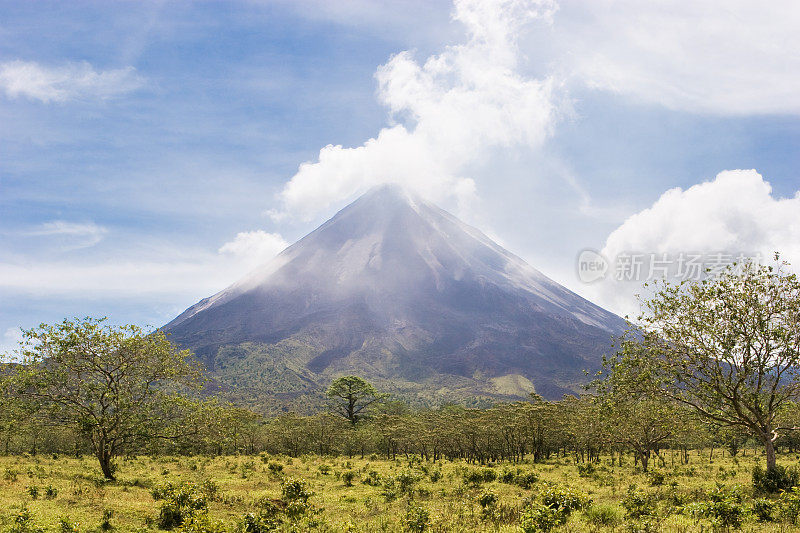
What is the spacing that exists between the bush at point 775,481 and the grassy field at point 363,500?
777mm

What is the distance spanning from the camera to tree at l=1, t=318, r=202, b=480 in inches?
1034

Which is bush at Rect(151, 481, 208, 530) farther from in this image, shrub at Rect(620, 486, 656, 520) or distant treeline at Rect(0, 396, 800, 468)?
distant treeline at Rect(0, 396, 800, 468)

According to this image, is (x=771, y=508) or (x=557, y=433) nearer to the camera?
(x=771, y=508)

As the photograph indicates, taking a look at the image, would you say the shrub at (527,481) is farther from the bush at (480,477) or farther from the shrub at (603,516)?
the shrub at (603,516)

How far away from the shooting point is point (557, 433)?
58.5 m

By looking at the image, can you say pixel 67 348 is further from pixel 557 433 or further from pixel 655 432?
pixel 557 433

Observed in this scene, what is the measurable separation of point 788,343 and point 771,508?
30.1ft

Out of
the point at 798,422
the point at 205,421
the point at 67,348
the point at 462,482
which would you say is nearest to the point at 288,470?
the point at 205,421

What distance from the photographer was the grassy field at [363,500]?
16.5 metres

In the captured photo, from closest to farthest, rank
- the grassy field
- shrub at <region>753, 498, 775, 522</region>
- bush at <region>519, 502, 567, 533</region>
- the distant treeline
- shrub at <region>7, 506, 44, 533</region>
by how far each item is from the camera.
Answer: shrub at <region>7, 506, 44, 533</region> → bush at <region>519, 502, 567, 533</region> → shrub at <region>753, 498, 775, 522</region> → the grassy field → the distant treeline

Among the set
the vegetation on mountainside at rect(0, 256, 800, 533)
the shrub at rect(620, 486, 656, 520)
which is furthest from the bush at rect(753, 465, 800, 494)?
the shrub at rect(620, 486, 656, 520)

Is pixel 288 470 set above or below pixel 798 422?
below

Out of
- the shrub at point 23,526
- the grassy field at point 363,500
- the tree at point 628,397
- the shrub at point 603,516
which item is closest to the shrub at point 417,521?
the grassy field at point 363,500

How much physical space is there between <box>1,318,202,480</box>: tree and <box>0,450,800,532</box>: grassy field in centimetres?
336
